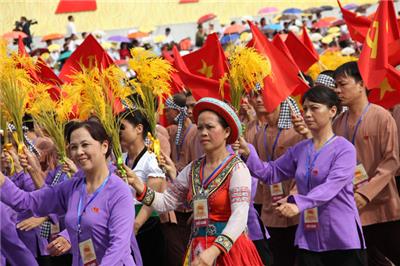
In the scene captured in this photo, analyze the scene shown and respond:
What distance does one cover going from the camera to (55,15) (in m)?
26.8

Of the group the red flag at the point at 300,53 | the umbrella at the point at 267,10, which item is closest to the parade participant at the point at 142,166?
the red flag at the point at 300,53

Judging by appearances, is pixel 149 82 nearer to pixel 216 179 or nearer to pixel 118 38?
pixel 216 179

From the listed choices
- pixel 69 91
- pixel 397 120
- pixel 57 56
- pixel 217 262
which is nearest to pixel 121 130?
pixel 69 91

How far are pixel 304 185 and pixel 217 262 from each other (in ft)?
3.82

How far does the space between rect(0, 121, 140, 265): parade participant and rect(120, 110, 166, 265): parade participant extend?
1.35 meters

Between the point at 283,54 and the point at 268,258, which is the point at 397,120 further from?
the point at 268,258

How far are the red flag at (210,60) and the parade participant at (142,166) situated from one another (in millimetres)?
2004

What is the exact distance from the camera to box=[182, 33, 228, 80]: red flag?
9852mm

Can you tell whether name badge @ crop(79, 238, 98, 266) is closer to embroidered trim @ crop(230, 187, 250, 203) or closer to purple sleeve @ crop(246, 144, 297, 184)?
embroidered trim @ crop(230, 187, 250, 203)

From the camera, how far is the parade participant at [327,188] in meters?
6.85

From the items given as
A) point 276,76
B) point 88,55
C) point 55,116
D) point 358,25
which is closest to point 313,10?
point 88,55

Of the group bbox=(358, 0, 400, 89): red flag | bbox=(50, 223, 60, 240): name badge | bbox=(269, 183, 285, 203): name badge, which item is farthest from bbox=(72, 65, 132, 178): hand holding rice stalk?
bbox=(358, 0, 400, 89): red flag

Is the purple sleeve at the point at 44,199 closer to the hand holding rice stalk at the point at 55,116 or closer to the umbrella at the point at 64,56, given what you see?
the hand holding rice stalk at the point at 55,116

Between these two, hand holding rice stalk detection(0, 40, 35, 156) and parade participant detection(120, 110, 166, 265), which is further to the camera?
parade participant detection(120, 110, 166, 265)
